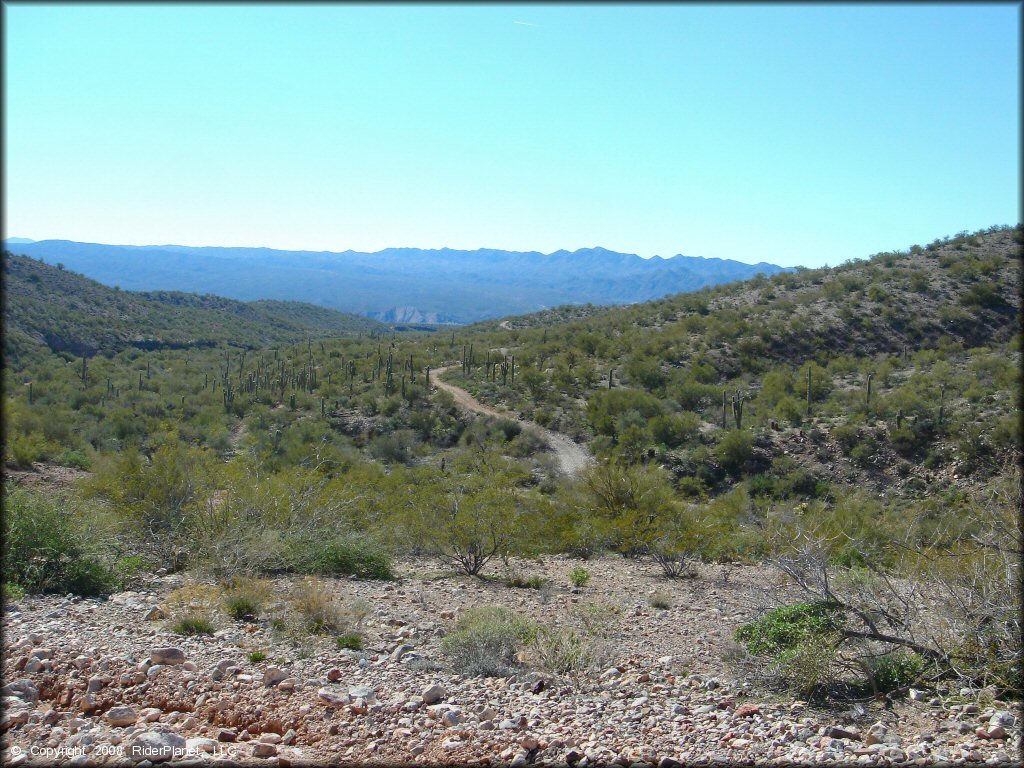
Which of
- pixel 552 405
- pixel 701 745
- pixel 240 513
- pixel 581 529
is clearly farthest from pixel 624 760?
pixel 552 405

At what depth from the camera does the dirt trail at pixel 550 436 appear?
2906 centimetres

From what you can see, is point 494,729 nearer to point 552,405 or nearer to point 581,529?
point 581,529

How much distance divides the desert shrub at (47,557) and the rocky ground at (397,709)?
75 cm

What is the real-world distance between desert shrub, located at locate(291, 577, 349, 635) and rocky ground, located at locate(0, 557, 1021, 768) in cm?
37

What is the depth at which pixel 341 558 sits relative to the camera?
12.2m

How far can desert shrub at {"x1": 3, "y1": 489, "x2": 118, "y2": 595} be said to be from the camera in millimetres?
9820

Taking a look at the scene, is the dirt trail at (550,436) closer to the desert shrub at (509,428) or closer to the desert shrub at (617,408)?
the desert shrub at (509,428)

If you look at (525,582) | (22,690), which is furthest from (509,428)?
(22,690)

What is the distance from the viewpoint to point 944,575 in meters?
7.87

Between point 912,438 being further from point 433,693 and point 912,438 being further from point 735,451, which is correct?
point 433,693

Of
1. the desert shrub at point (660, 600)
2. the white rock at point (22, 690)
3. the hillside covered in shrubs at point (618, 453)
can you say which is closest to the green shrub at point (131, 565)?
the hillside covered in shrubs at point (618, 453)

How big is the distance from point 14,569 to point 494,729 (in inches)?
303

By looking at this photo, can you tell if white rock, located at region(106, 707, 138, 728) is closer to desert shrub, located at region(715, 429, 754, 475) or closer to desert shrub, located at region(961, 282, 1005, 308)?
desert shrub, located at region(715, 429, 754, 475)

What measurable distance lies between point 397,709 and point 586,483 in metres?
11.5
